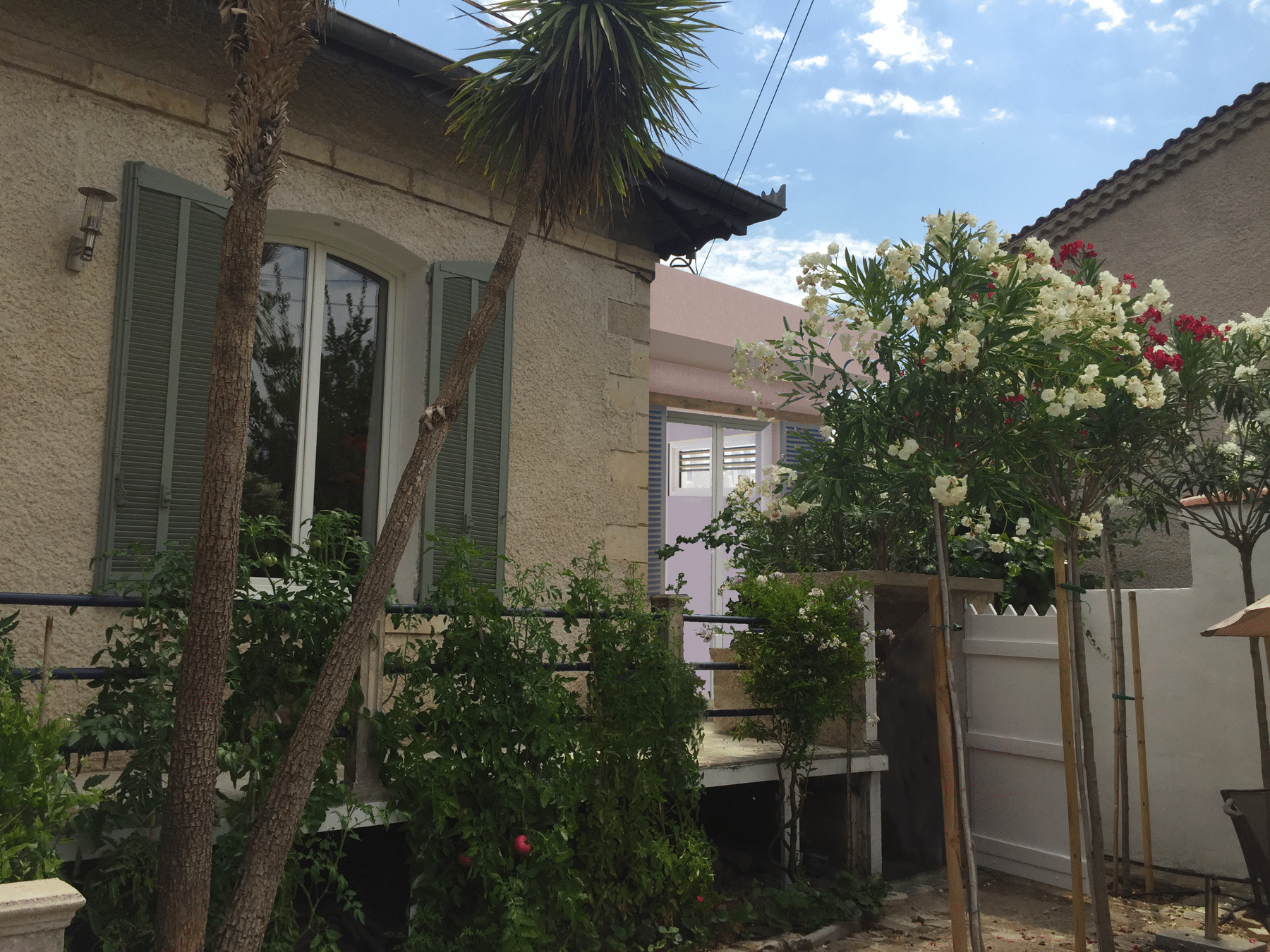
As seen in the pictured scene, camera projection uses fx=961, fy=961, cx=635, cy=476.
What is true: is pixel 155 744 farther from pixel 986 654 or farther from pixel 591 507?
pixel 986 654

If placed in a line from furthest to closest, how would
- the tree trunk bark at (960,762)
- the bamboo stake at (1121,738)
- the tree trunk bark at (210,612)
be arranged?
the bamboo stake at (1121,738) → the tree trunk bark at (960,762) → the tree trunk bark at (210,612)

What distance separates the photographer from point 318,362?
15.7ft

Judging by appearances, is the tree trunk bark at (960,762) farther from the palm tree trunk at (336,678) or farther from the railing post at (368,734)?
the railing post at (368,734)

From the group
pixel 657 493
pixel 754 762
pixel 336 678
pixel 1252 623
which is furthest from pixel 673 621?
pixel 657 493

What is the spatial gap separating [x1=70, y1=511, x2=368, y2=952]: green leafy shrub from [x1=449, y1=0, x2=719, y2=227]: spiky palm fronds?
1.59 meters

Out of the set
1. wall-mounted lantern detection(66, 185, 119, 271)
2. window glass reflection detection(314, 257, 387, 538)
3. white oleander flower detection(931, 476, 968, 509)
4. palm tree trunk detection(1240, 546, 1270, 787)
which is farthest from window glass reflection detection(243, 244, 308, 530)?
palm tree trunk detection(1240, 546, 1270, 787)

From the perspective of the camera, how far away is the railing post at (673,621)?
465cm

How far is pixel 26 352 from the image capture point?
3.77 meters

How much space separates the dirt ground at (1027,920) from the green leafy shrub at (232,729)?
274 cm

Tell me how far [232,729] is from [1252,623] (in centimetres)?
408

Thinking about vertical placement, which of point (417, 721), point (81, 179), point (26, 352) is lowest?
point (417, 721)

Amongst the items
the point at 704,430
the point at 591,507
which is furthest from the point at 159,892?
the point at 704,430

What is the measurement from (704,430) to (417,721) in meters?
7.06

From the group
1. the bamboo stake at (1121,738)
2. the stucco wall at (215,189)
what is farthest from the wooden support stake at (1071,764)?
the stucco wall at (215,189)
